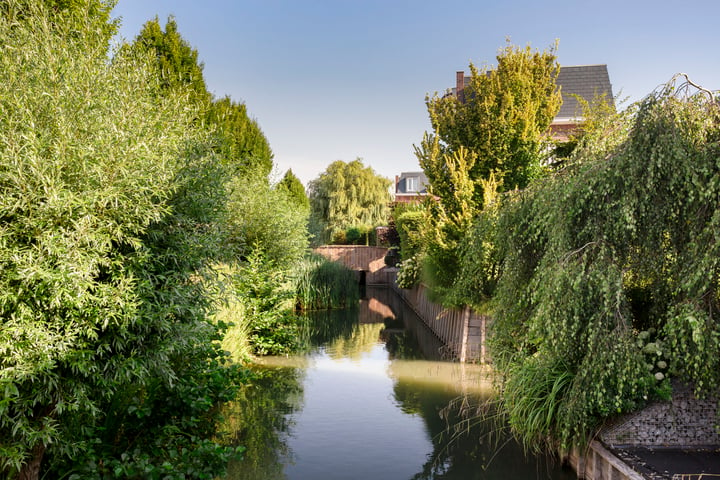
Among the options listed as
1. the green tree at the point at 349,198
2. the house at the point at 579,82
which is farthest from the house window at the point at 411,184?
the house at the point at 579,82

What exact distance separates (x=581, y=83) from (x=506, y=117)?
1628cm

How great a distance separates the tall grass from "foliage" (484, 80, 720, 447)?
11.7 m

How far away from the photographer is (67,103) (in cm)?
402

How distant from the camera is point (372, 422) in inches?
274

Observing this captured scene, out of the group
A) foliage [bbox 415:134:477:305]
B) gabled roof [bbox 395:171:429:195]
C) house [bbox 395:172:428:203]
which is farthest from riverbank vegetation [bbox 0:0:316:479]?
gabled roof [bbox 395:171:429:195]

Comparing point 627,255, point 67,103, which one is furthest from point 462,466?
point 67,103

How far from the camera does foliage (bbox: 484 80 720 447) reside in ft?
13.4

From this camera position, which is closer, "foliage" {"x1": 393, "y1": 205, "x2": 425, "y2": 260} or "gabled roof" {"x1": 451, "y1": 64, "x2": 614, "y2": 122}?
"foliage" {"x1": 393, "y1": 205, "x2": 425, "y2": 260}

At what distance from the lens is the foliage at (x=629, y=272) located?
4.09m

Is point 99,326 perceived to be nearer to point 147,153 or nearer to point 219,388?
point 147,153

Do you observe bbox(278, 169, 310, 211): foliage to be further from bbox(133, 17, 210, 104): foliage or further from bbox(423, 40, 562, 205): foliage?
bbox(423, 40, 562, 205): foliage

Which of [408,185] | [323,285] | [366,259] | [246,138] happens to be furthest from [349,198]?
[246,138]

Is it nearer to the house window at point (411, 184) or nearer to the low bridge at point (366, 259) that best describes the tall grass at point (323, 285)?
the low bridge at point (366, 259)

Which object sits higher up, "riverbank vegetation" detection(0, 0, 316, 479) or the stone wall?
"riverbank vegetation" detection(0, 0, 316, 479)
